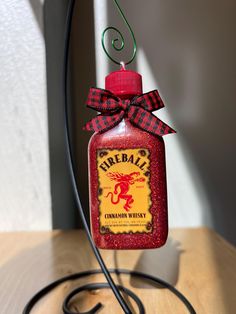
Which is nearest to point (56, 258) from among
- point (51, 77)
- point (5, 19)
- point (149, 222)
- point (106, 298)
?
point (106, 298)

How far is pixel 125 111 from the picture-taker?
1.28ft

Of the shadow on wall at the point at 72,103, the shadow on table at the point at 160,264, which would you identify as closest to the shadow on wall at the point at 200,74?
the shadow on wall at the point at 72,103

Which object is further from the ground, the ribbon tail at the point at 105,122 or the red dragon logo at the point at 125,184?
the ribbon tail at the point at 105,122

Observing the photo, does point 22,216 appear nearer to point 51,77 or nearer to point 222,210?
point 51,77

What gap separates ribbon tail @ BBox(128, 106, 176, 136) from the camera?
382 mm

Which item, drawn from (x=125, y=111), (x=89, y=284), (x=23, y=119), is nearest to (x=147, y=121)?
(x=125, y=111)

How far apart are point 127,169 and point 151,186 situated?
0.04 metres

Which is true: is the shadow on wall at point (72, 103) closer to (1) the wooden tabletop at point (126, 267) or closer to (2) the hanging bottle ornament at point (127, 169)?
(1) the wooden tabletop at point (126, 267)

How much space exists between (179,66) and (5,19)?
1.61 feet

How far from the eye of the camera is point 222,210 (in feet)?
2.79

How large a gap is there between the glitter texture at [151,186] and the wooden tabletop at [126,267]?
0.10 metres

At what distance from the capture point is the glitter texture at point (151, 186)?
0.38 metres

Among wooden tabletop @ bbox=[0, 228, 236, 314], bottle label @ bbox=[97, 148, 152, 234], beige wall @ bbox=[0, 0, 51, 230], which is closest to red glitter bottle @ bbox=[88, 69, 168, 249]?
bottle label @ bbox=[97, 148, 152, 234]

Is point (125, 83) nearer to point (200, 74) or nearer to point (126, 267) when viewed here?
point (126, 267)
